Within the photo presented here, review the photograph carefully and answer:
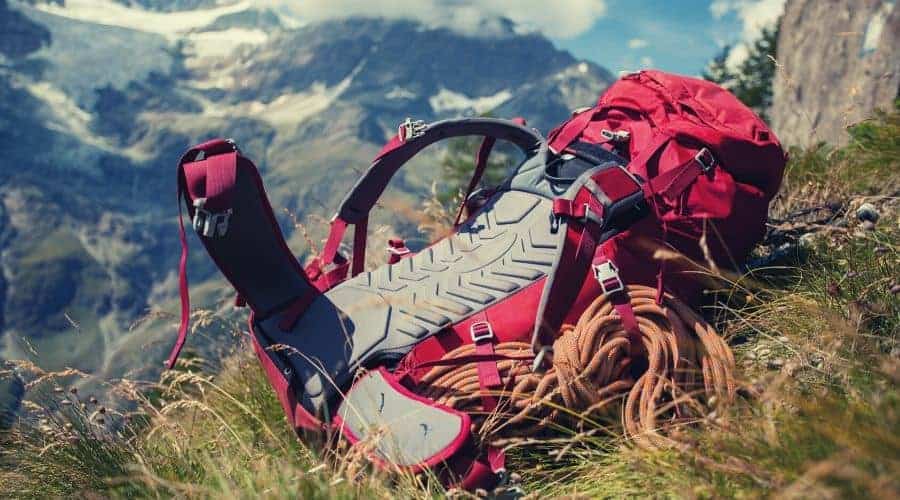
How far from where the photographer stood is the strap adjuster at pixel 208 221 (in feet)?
9.57

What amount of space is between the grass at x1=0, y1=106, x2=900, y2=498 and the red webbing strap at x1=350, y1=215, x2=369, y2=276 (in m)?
0.93

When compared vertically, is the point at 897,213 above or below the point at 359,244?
above

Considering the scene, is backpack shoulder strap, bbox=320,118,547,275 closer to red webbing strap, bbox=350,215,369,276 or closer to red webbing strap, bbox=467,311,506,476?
red webbing strap, bbox=350,215,369,276

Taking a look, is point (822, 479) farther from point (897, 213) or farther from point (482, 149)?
point (482, 149)

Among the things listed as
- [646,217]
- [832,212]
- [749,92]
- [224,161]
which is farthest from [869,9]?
[749,92]

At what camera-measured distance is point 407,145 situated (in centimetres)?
396

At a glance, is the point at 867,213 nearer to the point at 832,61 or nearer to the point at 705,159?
the point at 705,159

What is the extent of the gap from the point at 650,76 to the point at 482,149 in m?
1.15

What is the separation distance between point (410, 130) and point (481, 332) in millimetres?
1422

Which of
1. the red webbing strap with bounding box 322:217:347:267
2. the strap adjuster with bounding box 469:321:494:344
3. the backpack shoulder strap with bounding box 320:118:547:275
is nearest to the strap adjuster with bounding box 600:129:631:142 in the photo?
the backpack shoulder strap with bounding box 320:118:547:275

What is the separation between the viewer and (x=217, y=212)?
9.75 feet

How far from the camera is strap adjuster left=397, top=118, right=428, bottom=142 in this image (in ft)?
12.9

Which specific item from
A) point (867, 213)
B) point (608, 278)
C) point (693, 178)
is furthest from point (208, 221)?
point (867, 213)

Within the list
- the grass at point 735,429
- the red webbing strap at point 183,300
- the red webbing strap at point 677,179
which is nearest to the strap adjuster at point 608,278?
the grass at point 735,429
